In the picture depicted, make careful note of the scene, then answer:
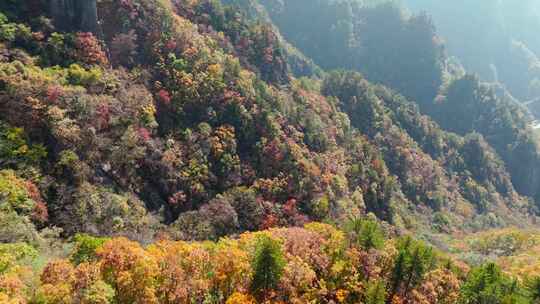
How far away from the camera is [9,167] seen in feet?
196

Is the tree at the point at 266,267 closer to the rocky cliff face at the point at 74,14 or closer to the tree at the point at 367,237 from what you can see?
the tree at the point at 367,237

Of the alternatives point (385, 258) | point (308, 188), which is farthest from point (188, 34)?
A: point (385, 258)

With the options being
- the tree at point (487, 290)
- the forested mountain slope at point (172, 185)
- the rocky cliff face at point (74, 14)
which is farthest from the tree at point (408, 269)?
the rocky cliff face at point (74, 14)

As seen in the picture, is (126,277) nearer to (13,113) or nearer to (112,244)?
(112,244)

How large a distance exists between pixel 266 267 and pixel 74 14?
6932 centimetres

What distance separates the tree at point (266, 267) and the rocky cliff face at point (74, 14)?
6439 centimetres

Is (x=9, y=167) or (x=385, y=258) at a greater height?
(x=385, y=258)

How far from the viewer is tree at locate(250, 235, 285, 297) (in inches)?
2021

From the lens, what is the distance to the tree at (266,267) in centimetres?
5134

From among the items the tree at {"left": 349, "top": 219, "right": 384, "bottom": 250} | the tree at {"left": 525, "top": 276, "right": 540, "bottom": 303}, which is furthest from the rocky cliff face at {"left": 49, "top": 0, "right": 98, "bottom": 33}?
the tree at {"left": 525, "top": 276, "right": 540, "bottom": 303}

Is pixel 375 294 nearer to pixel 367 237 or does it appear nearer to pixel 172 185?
pixel 367 237

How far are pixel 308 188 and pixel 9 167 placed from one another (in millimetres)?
59806

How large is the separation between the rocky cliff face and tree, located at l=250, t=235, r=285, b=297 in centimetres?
6439

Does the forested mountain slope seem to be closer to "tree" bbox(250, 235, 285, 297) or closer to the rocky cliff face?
"tree" bbox(250, 235, 285, 297)
